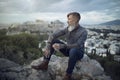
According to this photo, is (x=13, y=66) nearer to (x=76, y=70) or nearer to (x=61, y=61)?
Answer: (x=61, y=61)

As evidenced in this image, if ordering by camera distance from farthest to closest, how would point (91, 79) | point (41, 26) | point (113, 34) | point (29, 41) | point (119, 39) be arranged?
1. point (29, 41)
2. point (41, 26)
3. point (113, 34)
4. point (119, 39)
5. point (91, 79)

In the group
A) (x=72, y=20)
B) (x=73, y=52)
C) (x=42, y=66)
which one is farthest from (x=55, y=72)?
(x=72, y=20)

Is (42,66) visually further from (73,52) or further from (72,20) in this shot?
(72,20)

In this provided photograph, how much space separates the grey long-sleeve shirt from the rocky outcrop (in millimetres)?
246

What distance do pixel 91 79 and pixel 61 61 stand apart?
0.33 meters

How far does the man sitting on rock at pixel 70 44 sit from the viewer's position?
65.6 inches

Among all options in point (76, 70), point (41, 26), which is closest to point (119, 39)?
point (76, 70)

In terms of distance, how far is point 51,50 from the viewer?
1.76 metres

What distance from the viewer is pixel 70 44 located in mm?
1693

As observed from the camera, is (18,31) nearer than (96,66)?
No

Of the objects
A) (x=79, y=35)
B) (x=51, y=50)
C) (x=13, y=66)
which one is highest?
(x=79, y=35)

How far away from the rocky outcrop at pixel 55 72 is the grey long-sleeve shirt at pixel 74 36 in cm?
25

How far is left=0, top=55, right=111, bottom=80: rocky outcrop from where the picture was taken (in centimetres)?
175

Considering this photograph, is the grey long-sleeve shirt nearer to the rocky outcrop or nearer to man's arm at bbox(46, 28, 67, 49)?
man's arm at bbox(46, 28, 67, 49)
